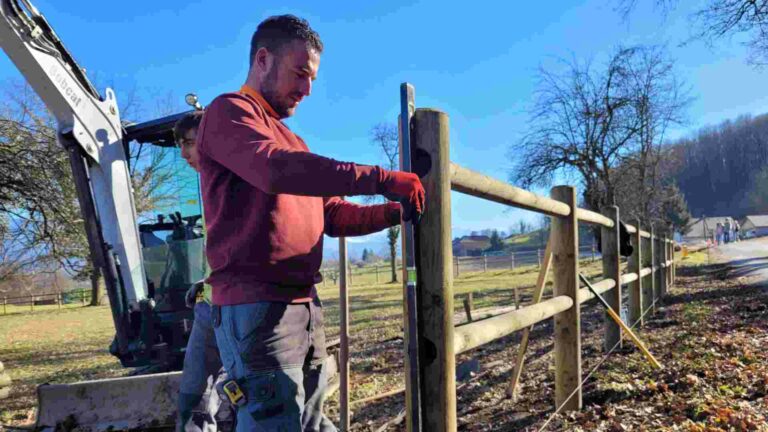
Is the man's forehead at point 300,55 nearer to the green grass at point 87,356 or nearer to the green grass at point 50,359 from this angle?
the green grass at point 87,356

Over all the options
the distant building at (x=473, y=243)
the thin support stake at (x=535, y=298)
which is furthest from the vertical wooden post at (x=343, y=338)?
the distant building at (x=473, y=243)

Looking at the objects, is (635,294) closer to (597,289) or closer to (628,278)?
(628,278)

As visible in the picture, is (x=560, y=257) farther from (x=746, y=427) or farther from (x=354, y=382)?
(x=354, y=382)

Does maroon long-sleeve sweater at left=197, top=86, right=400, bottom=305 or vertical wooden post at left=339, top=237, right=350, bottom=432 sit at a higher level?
maroon long-sleeve sweater at left=197, top=86, right=400, bottom=305

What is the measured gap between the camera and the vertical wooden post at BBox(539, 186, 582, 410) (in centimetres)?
356

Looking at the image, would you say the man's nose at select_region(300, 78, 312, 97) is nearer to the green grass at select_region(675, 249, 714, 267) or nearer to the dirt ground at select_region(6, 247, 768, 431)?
the dirt ground at select_region(6, 247, 768, 431)

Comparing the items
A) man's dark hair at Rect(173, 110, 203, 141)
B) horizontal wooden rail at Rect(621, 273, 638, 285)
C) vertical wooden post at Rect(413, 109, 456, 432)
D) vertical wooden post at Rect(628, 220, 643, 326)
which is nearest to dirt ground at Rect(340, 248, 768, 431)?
vertical wooden post at Rect(628, 220, 643, 326)

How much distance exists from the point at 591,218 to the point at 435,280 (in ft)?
9.36

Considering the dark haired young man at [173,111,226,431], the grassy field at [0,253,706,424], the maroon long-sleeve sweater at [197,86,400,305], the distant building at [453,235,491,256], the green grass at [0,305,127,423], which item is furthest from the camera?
the distant building at [453,235,491,256]

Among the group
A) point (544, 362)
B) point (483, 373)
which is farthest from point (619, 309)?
point (483, 373)

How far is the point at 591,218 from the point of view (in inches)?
172

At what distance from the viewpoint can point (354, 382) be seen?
5.71 metres

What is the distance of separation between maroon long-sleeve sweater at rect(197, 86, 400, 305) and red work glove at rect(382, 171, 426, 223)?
1.7 inches

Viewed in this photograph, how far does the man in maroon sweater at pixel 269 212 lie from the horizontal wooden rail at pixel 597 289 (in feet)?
8.83
